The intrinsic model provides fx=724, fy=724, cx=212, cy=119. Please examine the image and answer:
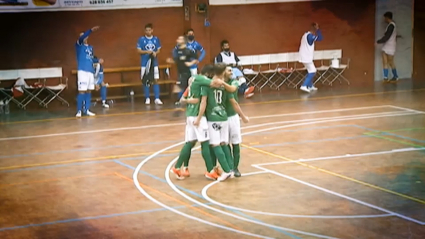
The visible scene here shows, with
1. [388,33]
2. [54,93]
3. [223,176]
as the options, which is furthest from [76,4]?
[223,176]

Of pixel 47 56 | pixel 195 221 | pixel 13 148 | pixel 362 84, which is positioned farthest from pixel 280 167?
pixel 362 84

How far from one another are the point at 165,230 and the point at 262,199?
1.89m

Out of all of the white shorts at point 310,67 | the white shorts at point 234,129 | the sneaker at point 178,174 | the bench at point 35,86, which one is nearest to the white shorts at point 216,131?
the white shorts at point 234,129

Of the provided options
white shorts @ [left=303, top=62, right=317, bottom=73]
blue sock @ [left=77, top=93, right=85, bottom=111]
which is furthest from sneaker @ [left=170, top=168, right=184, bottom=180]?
white shorts @ [left=303, top=62, right=317, bottom=73]

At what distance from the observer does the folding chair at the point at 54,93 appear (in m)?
20.3

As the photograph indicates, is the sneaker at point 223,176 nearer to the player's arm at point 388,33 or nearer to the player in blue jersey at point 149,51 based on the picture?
the player in blue jersey at point 149,51

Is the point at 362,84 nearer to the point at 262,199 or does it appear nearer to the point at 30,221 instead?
the point at 262,199

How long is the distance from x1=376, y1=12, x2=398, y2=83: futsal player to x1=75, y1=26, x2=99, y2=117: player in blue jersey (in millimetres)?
10554

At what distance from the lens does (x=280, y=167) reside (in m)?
12.4

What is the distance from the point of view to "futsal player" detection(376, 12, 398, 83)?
2433 cm

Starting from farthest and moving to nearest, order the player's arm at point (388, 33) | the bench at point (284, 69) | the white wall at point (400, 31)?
the white wall at point (400, 31), the player's arm at point (388, 33), the bench at point (284, 69)

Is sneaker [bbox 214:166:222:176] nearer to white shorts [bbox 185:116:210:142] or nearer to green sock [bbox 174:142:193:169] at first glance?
green sock [bbox 174:142:193:169]

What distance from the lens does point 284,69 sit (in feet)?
76.4

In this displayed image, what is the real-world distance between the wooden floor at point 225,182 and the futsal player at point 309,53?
173 inches
